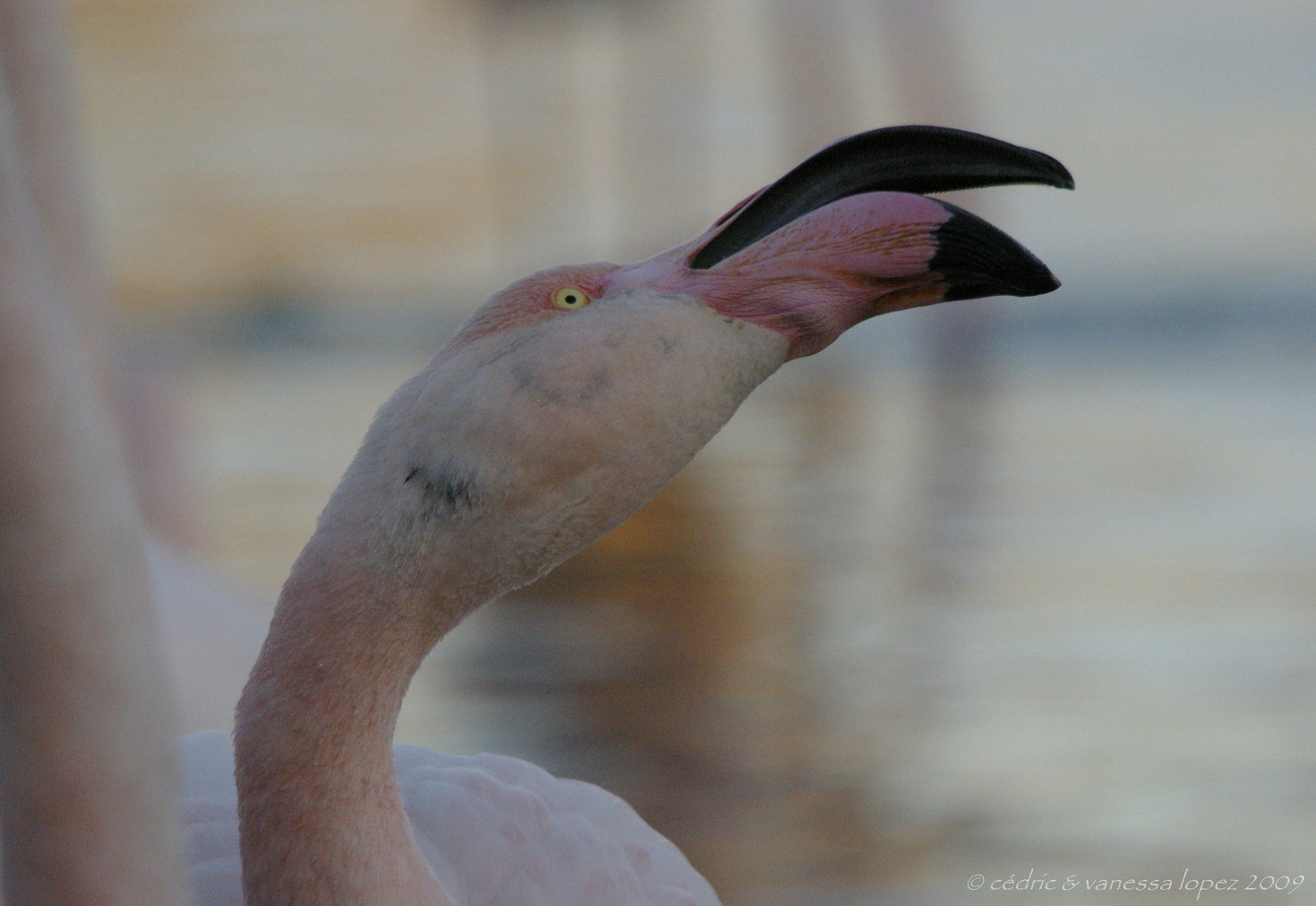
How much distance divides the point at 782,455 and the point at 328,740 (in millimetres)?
5357

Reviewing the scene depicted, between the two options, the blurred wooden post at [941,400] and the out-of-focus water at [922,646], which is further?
the blurred wooden post at [941,400]

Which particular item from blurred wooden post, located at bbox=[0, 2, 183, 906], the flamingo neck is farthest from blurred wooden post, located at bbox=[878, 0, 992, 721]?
blurred wooden post, located at bbox=[0, 2, 183, 906]

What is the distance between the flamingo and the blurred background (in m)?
1.13

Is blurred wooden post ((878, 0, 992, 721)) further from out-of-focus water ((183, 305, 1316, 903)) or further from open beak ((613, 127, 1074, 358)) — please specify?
open beak ((613, 127, 1074, 358))

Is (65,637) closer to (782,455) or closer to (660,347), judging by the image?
(660,347)

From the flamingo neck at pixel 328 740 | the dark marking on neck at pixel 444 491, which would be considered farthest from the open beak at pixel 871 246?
the flamingo neck at pixel 328 740

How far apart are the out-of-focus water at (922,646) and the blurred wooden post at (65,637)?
7.03ft

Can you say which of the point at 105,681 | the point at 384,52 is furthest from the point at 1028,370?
the point at 105,681

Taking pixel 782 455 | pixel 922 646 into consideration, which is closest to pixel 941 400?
pixel 782 455

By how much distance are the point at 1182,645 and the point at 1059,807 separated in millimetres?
1115

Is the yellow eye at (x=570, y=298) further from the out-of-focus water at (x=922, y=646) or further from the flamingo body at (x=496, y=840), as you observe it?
the out-of-focus water at (x=922, y=646)

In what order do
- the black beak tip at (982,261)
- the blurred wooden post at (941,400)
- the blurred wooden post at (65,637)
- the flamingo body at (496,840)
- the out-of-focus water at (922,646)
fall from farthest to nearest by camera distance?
the blurred wooden post at (941,400) < the out-of-focus water at (922,646) < the flamingo body at (496,840) < the black beak tip at (982,261) < the blurred wooden post at (65,637)

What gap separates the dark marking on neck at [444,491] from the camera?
106 cm

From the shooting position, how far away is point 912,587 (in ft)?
14.8
